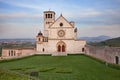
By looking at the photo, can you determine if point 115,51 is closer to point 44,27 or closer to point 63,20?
point 63,20

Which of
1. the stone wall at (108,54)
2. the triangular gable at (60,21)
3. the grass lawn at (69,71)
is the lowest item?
the grass lawn at (69,71)

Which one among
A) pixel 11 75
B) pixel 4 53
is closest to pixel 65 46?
pixel 4 53

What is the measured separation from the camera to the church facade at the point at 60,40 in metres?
58.4

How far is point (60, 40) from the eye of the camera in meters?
59.4

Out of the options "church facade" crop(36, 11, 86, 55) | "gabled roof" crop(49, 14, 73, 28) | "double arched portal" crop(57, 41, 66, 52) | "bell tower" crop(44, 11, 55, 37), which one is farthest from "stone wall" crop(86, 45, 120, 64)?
"bell tower" crop(44, 11, 55, 37)

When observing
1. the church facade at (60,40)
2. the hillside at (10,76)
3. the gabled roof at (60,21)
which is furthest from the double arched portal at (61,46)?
the hillside at (10,76)

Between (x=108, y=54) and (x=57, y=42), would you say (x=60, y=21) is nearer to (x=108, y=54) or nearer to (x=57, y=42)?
(x=57, y=42)

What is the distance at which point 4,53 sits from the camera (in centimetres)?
5834

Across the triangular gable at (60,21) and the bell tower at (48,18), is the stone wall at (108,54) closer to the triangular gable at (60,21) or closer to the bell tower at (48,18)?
the triangular gable at (60,21)

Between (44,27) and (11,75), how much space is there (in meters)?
40.8

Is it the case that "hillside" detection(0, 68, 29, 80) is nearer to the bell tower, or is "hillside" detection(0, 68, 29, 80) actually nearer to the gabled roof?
the gabled roof

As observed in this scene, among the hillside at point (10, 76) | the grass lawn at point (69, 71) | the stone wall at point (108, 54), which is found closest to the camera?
the hillside at point (10, 76)

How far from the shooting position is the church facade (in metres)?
58.4

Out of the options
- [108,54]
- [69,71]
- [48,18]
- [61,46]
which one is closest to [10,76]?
[69,71]
